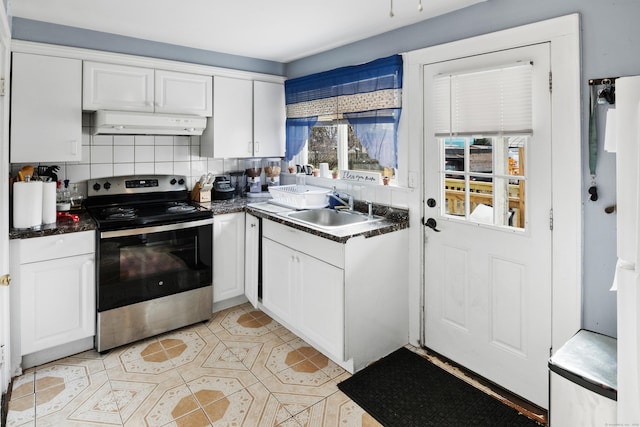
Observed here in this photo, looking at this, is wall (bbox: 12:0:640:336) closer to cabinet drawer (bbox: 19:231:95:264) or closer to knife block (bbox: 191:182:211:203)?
cabinet drawer (bbox: 19:231:95:264)

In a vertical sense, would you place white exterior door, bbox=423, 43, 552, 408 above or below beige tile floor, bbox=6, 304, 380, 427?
above

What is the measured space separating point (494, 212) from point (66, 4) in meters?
2.90

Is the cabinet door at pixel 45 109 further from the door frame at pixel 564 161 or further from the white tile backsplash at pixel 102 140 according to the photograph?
the door frame at pixel 564 161

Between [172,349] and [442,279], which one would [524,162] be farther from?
[172,349]

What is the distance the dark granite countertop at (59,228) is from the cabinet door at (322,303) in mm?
1458

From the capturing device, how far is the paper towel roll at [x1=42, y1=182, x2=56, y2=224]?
2568mm

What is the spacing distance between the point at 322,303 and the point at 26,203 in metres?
1.99

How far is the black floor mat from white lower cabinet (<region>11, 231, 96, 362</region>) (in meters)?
1.82

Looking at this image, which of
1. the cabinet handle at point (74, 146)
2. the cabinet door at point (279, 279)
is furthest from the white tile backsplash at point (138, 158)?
the cabinet door at point (279, 279)

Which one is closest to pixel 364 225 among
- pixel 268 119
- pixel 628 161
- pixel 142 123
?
pixel 628 161

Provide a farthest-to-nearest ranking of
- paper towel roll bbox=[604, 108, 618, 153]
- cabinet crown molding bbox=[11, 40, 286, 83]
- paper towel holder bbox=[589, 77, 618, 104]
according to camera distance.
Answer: cabinet crown molding bbox=[11, 40, 286, 83], paper towel holder bbox=[589, 77, 618, 104], paper towel roll bbox=[604, 108, 618, 153]

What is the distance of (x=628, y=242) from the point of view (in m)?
1.34

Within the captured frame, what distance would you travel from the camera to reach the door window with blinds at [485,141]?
7.02ft

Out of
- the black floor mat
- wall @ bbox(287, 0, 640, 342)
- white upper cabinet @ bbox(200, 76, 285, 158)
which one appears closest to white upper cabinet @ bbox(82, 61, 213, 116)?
white upper cabinet @ bbox(200, 76, 285, 158)
